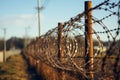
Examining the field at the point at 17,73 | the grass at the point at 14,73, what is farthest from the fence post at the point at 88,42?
the grass at the point at 14,73

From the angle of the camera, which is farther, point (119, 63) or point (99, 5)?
point (99, 5)

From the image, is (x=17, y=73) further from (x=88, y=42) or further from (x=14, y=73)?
(x=88, y=42)

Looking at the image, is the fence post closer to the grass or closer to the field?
the field

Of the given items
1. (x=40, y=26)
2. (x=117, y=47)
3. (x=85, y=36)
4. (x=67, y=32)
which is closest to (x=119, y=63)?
(x=117, y=47)

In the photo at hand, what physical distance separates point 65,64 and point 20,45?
106m

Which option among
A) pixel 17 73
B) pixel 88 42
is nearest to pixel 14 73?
pixel 17 73

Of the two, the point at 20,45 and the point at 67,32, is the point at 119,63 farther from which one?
the point at 20,45

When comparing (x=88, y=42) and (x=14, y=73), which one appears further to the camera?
(x=14, y=73)

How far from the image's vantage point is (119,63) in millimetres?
4055

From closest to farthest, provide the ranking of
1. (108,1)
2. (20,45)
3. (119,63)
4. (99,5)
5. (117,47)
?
(117,47) < (119,63) < (108,1) < (99,5) < (20,45)

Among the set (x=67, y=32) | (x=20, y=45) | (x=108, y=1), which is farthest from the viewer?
(x=20, y=45)

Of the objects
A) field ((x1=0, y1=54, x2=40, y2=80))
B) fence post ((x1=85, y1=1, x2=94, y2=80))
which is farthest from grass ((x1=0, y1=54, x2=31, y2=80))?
fence post ((x1=85, y1=1, x2=94, y2=80))

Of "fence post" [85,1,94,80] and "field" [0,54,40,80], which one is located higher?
"fence post" [85,1,94,80]

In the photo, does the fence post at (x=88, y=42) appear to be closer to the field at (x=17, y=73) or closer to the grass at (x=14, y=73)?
the field at (x=17, y=73)
